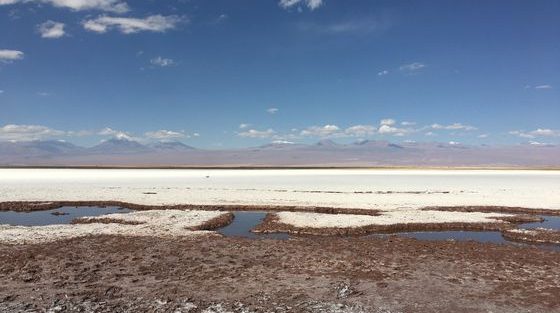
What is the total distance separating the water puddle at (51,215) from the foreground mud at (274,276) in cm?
785

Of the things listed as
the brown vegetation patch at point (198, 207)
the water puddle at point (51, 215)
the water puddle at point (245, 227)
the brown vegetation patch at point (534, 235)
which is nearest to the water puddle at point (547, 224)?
the brown vegetation patch at point (534, 235)

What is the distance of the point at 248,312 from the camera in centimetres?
1184

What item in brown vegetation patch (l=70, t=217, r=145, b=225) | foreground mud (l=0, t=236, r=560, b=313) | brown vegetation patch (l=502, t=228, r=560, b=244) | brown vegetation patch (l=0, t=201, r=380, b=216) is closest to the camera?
foreground mud (l=0, t=236, r=560, b=313)

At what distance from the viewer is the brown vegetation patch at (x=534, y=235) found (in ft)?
72.0

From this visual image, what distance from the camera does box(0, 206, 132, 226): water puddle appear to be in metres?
26.8

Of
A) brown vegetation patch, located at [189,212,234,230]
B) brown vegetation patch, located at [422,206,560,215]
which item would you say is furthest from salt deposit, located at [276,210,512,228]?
brown vegetation patch, located at [189,212,234,230]

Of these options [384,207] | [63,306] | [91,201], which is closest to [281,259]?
[63,306]

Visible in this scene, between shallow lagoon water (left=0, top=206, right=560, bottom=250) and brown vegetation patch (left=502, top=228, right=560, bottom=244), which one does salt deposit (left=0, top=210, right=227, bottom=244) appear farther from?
brown vegetation patch (left=502, top=228, right=560, bottom=244)

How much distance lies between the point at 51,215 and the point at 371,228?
60.6 feet

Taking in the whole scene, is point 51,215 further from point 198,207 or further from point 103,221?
point 198,207

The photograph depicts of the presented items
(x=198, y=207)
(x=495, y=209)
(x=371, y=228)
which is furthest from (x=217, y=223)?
(x=495, y=209)

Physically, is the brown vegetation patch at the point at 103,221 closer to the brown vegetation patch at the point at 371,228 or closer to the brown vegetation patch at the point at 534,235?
the brown vegetation patch at the point at 371,228

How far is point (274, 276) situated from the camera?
15.1m

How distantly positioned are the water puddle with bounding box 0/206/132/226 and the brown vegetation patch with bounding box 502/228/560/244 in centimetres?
2172
